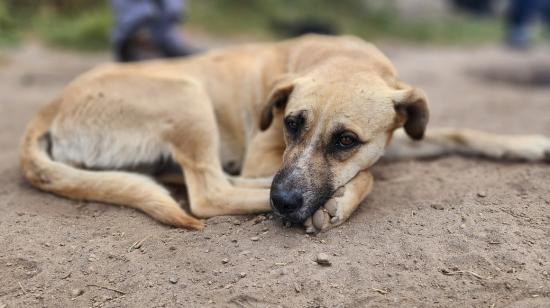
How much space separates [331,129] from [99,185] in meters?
1.48

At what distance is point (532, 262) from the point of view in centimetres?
260

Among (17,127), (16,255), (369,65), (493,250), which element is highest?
(369,65)

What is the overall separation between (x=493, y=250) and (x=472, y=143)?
142cm

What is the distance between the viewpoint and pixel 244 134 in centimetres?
400

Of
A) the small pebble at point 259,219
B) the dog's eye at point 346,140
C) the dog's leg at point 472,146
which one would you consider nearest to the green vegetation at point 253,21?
the dog's leg at point 472,146

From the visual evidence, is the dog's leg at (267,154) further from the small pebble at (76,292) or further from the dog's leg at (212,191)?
the small pebble at (76,292)

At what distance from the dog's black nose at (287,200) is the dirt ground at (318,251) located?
0.17 metres

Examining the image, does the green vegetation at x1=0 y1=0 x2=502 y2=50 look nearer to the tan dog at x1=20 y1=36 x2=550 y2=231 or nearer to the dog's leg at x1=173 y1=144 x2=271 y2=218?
the tan dog at x1=20 y1=36 x2=550 y2=231

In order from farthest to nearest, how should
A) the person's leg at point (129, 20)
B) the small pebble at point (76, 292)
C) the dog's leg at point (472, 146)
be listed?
the person's leg at point (129, 20)
the dog's leg at point (472, 146)
the small pebble at point (76, 292)

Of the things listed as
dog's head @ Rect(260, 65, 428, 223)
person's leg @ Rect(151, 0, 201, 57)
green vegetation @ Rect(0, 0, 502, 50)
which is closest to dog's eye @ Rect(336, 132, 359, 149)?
dog's head @ Rect(260, 65, 428, 223)

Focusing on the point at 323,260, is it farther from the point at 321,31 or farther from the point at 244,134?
the point at 321,31

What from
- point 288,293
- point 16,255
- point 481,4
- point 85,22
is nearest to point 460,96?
point 288,293

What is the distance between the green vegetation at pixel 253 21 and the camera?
28.1 ft

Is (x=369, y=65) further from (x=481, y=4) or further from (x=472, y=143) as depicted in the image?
(x=481, y=4)
